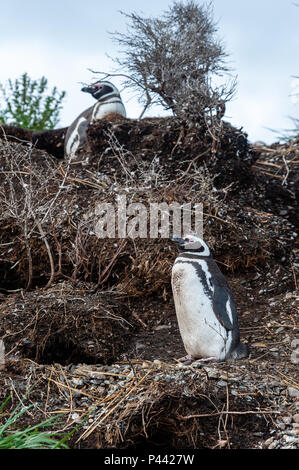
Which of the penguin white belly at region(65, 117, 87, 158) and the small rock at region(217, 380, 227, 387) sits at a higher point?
the penguin white belly at region(65, 117, 87, 158)

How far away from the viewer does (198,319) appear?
14.1 ft

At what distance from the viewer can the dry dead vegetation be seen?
3.61m

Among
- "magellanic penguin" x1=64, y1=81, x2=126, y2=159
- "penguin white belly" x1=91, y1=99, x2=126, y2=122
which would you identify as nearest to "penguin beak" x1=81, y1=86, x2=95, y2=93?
"magellanic penguin" x1=64, y1=81, x2=126, y2=159

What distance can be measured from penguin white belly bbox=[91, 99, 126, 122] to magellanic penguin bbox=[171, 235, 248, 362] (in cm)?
347

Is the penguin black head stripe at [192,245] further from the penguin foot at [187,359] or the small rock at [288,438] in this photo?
the small rock at [288,438]

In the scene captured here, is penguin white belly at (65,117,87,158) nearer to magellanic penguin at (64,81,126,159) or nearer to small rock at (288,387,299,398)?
magellanic penguin at (64,81,126,159)

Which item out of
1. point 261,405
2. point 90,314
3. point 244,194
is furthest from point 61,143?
point 261,405

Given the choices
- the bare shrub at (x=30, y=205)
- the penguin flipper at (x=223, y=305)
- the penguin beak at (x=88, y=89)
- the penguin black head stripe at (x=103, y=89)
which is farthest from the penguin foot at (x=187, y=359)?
the penguin beak at (x=88, y=89)

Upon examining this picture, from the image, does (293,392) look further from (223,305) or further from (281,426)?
(223,305)

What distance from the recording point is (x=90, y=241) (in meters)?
5.45
